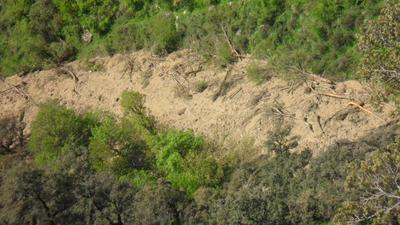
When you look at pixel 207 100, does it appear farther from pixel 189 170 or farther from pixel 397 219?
pixel 397 219

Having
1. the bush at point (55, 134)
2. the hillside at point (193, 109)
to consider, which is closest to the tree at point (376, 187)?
the hillside at point (193, 109)

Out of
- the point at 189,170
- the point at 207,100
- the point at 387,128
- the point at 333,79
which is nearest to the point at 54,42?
the point at 207,100

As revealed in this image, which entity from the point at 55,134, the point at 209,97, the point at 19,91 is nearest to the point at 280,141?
the point at 209,97

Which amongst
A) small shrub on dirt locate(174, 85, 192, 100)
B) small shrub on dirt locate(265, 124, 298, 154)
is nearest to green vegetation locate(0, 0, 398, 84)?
small shrub on dirt locate(174, 85, 192, 100)

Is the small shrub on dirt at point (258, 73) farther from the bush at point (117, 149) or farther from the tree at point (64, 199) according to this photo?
the tree at point (64, 199)

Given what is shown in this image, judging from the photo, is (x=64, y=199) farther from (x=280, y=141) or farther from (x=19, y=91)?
(x=19, y=91)

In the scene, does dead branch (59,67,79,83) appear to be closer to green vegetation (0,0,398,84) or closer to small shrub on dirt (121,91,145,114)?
green vegetation (0,0,398,84)
